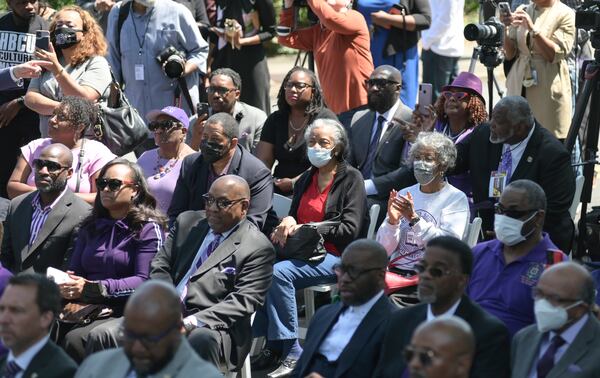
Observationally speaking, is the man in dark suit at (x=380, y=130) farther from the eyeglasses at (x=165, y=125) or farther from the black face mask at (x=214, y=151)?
the eyeglasses at (x=165, y=125)

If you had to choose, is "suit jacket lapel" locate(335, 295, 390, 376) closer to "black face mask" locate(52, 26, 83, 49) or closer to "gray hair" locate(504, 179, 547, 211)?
"gray hair" locate(504, 179, 547, 211)

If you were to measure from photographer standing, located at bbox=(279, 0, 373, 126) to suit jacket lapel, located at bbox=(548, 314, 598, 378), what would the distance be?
464cm

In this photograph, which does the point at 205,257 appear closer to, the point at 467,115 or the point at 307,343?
the point at 307,343

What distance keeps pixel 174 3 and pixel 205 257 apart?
3.53 m

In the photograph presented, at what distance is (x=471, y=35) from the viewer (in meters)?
9.05

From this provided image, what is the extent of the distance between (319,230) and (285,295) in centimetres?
47

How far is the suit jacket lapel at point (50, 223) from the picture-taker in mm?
7598

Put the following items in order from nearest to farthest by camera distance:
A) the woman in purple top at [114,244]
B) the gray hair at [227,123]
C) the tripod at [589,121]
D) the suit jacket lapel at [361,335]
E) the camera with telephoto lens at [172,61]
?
the suit jacket lapel at [361,335], the woman in purple top at [114,244], the gray hair at [227,123], the tripod at [589,121], the camera with telephoto lens at [172,61]

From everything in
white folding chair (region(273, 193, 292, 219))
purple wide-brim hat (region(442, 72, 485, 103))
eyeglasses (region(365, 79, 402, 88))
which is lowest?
white folding chair (region(273, 193, 292, 219))

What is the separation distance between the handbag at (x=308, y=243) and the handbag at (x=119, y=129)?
1820 mm

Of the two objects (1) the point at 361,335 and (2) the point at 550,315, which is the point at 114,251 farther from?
(2) the point at 550,315

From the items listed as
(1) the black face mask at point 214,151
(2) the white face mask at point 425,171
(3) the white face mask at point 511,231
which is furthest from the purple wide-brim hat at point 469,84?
→ (3) the white face mask at point 511,231

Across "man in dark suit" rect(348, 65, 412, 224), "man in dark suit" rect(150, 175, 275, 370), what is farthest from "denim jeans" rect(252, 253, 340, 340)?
"man in dark suit" rect(348, 65, 412, 224)

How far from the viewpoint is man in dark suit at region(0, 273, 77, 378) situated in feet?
18.0
